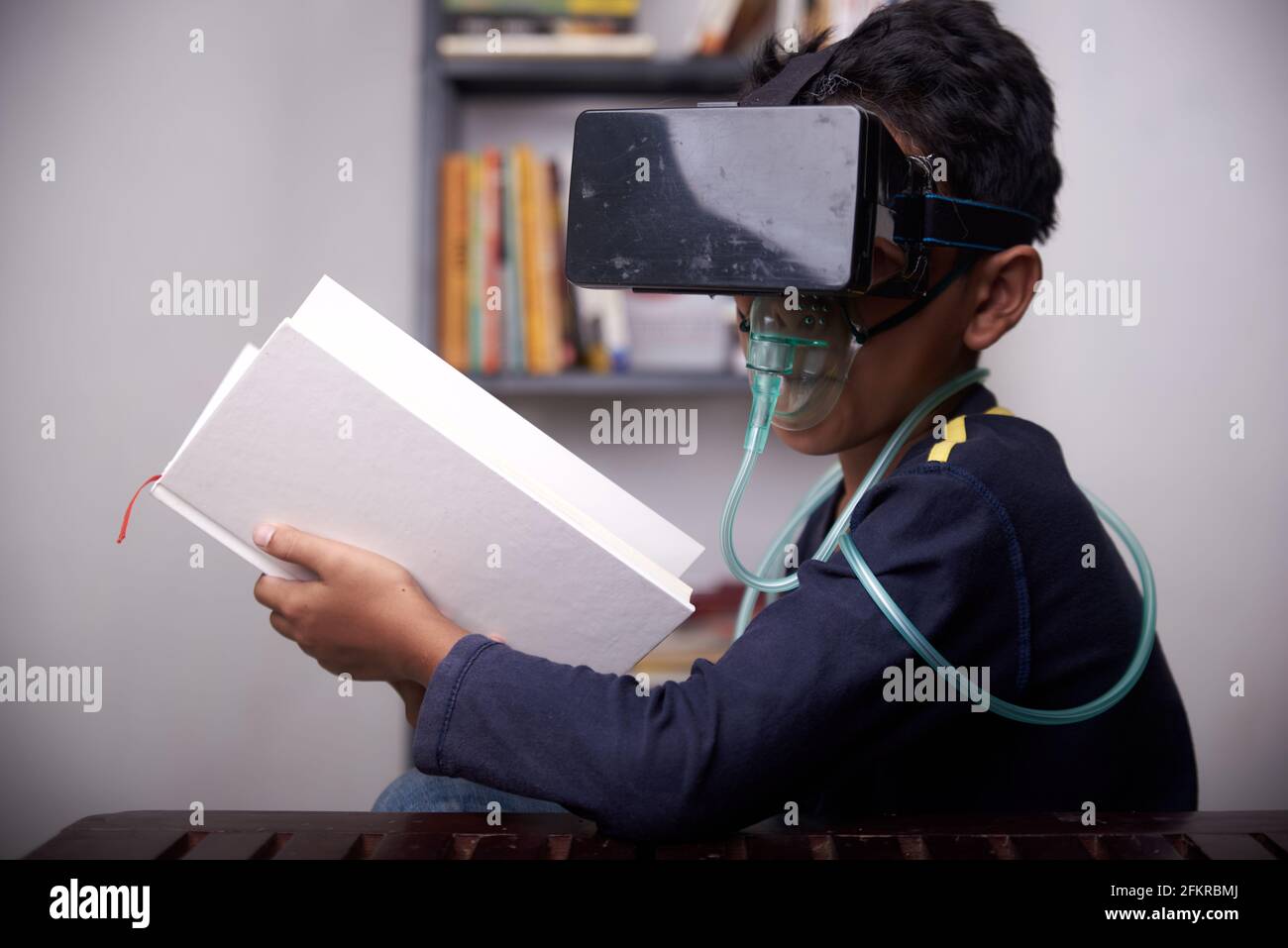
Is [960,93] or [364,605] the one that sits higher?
[960,93]

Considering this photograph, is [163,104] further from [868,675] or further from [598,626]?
[868,675]

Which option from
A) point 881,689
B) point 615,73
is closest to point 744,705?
point 881,689

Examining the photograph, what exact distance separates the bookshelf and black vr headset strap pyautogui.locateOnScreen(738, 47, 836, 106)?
95 centimetres

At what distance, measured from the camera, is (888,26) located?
0.96 m

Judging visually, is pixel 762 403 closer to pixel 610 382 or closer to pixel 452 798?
pixel 452 798

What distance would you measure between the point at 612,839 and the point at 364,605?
0.24 metres

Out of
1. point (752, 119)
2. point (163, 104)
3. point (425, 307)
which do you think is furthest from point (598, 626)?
point (163, 104)

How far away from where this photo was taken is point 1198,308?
1.83 m

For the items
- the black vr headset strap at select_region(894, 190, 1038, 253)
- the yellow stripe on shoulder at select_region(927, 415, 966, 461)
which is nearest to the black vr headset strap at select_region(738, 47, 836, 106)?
the black vr headset strap at select_region(894, 190, 1038, 253)

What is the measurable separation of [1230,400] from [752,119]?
4.78 feet

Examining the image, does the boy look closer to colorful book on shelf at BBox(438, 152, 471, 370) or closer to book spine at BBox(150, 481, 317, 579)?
book spine at BBox(150, 481, 317, 579)

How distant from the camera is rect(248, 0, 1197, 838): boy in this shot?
27.6 inches

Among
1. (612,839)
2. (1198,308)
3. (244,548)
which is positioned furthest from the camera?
(1198,308)

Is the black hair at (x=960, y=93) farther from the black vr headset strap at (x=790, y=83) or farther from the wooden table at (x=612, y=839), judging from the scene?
the wooden table at (x=612, y=839)
